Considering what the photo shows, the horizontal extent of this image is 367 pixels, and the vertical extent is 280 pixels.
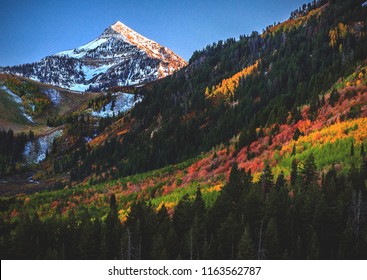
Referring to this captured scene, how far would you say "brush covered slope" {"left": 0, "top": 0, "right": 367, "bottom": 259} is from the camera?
94.7ft

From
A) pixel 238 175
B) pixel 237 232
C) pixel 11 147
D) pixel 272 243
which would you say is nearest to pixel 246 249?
pixel 272 243

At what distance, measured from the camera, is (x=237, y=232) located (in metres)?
28.5

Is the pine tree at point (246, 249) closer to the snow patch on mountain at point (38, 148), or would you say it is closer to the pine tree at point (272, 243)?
the pine tree at point (272, 243)

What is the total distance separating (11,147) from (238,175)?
522 feet

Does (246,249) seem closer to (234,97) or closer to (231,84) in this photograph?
(234,97)

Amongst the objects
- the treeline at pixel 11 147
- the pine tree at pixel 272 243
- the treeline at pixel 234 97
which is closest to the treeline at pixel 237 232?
the pine tree at pixel 272 243

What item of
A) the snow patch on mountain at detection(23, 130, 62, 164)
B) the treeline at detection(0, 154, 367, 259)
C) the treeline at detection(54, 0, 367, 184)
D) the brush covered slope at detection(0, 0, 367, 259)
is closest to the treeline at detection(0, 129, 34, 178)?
the snow patch on mountain at detection(23, 130, 62, 164)

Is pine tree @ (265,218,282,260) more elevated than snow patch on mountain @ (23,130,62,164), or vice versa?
snow patch on mountain @ (23,130,62,164)

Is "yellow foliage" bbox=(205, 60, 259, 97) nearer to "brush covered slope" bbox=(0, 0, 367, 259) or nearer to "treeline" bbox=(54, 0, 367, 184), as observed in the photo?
"brush covered slope" bbox=(0, 0, 367, 259)

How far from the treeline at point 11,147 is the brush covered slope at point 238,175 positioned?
49.9ft

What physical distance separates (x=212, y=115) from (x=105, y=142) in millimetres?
47566

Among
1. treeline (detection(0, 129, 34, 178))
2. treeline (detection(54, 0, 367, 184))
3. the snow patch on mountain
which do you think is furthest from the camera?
Answer: the snow patch on mountain

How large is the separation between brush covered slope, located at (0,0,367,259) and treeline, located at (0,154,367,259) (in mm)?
102

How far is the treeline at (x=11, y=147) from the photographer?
16224 cm
